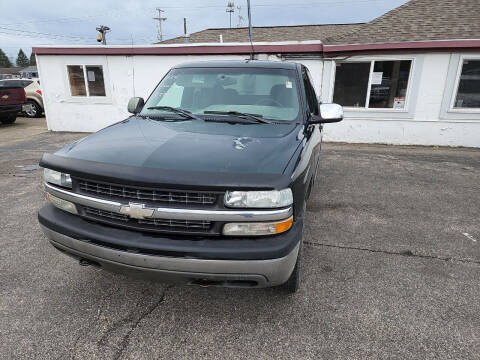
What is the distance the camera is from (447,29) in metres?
8.87

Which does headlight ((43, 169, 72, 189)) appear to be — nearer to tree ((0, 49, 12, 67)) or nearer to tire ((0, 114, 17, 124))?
tire ((0, 114, 17, 124))

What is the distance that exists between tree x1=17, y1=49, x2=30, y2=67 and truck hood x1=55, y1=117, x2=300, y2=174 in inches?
5398

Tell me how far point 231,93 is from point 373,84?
24.9ft

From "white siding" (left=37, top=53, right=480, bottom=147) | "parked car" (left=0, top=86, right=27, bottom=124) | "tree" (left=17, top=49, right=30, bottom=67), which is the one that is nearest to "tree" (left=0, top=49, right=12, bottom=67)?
"tree" (left=17, top=49, right=30, bottom=67)

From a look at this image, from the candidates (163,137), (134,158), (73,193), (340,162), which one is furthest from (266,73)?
(340,162)

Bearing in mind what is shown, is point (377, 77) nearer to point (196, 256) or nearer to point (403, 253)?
point (403, 253)

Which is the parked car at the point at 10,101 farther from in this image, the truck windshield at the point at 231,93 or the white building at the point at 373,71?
the truck windshield at the point at 231,93

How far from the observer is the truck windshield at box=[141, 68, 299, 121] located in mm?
3033

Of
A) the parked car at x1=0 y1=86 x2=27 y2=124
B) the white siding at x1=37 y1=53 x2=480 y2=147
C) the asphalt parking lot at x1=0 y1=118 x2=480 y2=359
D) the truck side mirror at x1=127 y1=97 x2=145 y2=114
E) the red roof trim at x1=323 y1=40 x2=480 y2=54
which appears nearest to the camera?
the asphalt parking lot at x1=0 y1=118 x2=480 y2=359

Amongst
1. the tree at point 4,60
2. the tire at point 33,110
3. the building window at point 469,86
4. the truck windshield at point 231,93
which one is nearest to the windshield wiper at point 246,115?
the truck windshield at point 231,93

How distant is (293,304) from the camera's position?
8.17 ft

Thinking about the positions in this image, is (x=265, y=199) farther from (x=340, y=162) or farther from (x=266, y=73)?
(x=340, y=162)

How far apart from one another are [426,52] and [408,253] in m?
7.67

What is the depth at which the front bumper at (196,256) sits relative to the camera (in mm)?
1835
